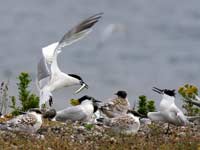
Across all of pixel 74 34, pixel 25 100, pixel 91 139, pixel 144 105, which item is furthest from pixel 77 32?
pixel 91 139

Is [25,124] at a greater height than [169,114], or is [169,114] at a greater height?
[169,114]

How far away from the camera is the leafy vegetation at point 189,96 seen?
43.3ft

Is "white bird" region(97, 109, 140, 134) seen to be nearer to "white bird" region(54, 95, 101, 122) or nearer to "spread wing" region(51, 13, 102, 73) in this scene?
"white bird" region(54, 95, 101, 122)

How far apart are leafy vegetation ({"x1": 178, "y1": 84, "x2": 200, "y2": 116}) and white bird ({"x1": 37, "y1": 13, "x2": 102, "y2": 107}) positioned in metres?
1.42

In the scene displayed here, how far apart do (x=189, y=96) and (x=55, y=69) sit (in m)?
1.93

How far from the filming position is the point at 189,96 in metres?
13.2

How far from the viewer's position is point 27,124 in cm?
1098

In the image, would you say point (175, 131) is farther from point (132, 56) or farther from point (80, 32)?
point (132, 56)

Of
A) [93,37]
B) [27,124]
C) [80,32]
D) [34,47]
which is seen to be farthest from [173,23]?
[27,124]

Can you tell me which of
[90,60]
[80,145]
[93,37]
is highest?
[93,37]

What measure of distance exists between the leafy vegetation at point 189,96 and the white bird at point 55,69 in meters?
1.42

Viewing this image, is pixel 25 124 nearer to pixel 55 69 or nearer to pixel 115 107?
pixel 115 107

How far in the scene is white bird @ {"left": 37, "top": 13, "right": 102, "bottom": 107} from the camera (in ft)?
41.7

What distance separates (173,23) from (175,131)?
22930mm
